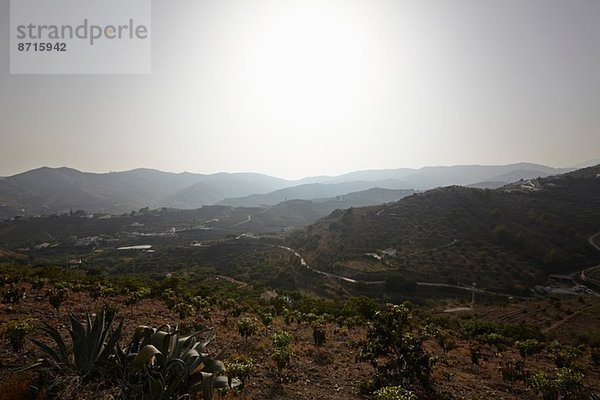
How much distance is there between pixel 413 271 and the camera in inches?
1838

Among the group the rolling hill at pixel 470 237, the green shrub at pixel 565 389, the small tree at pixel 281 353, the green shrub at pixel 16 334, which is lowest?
the rolling hill at pixel 470 237

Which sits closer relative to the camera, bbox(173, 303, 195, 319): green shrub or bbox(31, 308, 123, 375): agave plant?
bbox(31, 308, 123, 375): agave plant

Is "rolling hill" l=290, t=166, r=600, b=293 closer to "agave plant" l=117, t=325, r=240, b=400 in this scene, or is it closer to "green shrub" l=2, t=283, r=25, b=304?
"green shrub" l=2, t=283, r=25, b=304

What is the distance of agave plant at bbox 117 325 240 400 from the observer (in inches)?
158

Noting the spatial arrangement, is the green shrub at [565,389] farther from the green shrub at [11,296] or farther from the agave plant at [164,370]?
the green shrub at [11,296]

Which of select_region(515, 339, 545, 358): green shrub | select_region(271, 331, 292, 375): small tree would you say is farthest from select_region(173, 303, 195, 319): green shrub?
select_region(515, 339, 545, 358): green shrub

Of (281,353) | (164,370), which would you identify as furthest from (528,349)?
(164,370)

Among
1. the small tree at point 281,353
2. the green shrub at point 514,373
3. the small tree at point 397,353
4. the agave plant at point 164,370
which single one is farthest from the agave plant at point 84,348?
the green shrub at point 514,373

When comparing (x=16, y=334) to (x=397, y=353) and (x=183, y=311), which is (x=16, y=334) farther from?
(x=397, y=353)

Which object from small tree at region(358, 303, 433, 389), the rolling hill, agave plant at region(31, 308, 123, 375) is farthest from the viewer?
the rolling hill

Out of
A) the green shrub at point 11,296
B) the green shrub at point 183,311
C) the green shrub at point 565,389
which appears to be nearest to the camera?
the green shrub at point 565,389

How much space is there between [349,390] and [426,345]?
21.4ft

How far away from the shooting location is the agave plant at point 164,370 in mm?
4012

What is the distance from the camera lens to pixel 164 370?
449 centimetres
